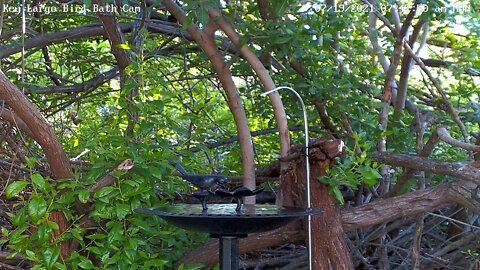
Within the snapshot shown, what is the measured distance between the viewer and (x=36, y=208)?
107 inches

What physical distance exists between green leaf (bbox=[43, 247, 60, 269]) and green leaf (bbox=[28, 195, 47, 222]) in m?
0.14

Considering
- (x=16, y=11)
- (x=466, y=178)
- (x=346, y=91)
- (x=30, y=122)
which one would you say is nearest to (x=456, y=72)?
(x=346, y=91)

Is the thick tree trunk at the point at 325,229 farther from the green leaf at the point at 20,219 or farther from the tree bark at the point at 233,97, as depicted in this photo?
the green leaf at the point at 20,219

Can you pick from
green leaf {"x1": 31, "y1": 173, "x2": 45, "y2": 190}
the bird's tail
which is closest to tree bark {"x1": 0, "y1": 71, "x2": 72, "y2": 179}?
green leaf {"x1": 31, "y1": 173, "x2": 45, "y2": 190}

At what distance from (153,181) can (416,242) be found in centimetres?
129

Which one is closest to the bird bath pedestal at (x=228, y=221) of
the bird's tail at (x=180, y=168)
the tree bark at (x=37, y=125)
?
the bird's tail at (x=180, y=168)

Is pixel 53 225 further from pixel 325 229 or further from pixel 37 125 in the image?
pixel 325 229

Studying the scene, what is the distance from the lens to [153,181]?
2.97 metres

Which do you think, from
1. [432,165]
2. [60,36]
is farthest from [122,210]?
[60,36]

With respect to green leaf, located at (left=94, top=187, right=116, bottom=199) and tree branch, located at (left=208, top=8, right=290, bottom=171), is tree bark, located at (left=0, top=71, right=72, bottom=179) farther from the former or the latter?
tree branch, located at (left=208, top=8, right=290, bottom=171)

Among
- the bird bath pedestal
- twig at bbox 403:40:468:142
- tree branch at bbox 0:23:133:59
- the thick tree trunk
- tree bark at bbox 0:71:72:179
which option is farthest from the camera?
tree branch at bbox 0:23:133:59

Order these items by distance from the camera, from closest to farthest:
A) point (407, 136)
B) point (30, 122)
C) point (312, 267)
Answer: point (30, 122) < point (312, 267) < point (407, 136)

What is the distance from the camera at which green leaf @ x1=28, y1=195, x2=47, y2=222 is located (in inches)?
106

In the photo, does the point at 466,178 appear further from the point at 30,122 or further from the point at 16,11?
the point at 16,11
